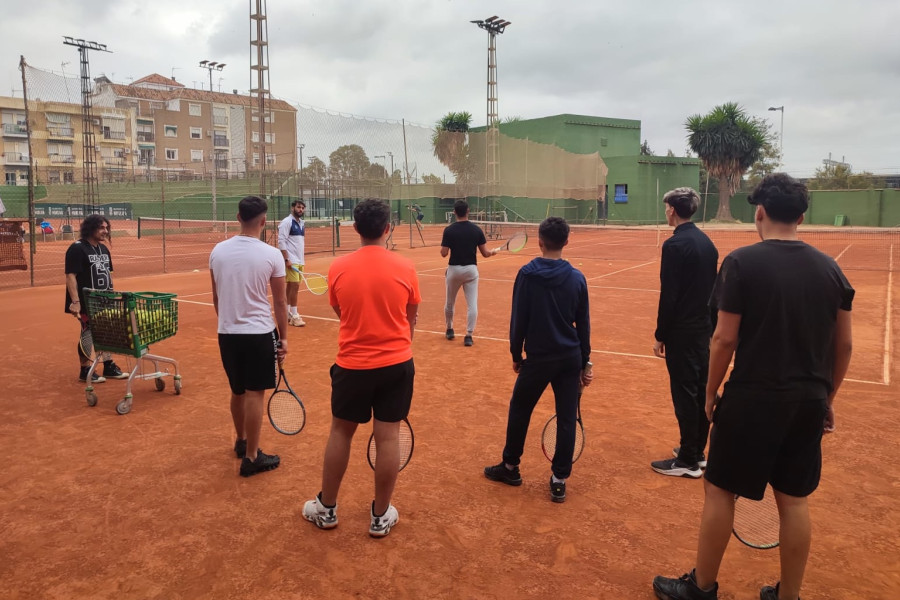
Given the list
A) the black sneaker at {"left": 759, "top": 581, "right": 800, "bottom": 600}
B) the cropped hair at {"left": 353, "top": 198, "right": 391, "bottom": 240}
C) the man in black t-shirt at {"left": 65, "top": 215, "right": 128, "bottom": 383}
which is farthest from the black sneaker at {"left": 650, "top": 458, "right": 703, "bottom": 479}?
the man in black t-shirt at {"left": 65, "top": 215, "right": 128, "bottom": 383}

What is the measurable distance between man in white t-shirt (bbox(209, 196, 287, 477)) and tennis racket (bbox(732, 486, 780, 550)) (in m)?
3.10

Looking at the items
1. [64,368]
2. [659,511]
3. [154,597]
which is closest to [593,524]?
[659,511]

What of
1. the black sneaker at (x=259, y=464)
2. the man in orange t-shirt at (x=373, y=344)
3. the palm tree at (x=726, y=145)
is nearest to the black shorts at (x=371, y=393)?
the man in orange t-shirt at (x=373, y=344)

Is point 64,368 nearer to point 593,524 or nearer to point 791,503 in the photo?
point 593,524

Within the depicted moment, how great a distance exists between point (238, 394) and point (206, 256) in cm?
1910

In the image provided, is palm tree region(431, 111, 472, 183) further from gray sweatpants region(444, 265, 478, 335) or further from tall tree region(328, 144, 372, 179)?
gray sweatpants region(444, 265, 478, 335)

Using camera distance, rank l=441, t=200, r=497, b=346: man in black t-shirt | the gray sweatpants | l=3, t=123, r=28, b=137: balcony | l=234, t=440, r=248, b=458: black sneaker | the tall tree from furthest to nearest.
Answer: l=3, t=123, r=28, b=137: balcony < the tall tree < the gray sweatpants < l=441, t=200, r=497, b=346: man in black t-shirt < l=234, t=440, r=248, b=458: black sneaker

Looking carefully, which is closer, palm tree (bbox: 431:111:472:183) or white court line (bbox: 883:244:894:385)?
white court line (bbox: 883:244:894:385)

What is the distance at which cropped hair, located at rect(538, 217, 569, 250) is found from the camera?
411cm

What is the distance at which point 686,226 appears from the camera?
15.3 feet

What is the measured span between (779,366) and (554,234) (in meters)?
1.73

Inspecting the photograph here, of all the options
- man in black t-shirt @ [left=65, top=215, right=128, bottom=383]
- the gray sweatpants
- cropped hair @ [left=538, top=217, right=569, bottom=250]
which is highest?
cropped hair @ [left=538, top=217, right=569, bottom=250]

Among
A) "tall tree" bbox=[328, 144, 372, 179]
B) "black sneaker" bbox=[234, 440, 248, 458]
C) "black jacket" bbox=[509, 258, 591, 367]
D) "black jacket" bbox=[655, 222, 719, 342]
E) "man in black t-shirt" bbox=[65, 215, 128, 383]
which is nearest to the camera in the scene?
"black jacket" bbox=[509, 258, 591, 367]

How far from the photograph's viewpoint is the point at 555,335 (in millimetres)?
4062
